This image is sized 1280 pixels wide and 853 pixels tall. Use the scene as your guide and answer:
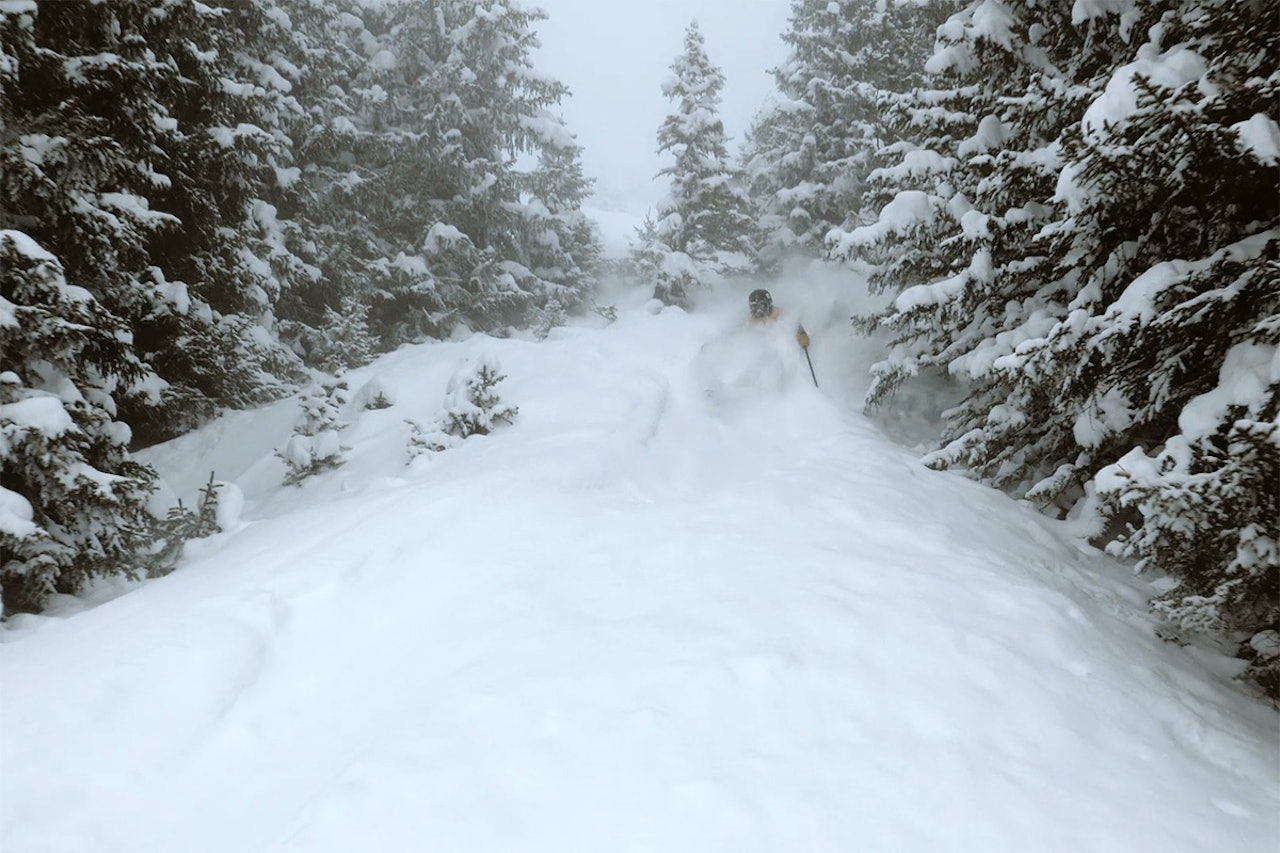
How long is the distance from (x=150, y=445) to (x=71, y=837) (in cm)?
1007

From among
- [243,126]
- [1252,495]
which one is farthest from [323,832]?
[243,126]

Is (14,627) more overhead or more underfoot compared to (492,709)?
more underfoot

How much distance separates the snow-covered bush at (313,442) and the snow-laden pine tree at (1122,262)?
8614mm

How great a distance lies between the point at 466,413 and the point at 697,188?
16.6 metres

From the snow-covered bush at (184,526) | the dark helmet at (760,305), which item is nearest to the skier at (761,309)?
the dark helmet at (760,305)

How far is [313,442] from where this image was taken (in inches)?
368

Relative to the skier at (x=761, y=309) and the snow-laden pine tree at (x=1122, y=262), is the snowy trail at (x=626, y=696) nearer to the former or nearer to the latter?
the snow-laden pine tree at (x=1122, y=262)

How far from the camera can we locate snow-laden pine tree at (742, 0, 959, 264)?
68.7 ft

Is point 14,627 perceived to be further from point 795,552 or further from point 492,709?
point 795,552

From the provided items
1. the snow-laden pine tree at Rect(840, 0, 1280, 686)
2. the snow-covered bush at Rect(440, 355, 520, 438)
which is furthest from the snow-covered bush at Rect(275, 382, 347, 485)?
the snow-laden pine tree at Rect(840, 0, 1280, 686)

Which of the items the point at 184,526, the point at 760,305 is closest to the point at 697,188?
the point at 760,305

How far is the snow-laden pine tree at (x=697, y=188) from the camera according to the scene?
22.9 m

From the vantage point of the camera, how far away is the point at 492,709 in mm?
3453

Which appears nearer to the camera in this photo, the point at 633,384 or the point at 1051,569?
the point at 1051,569
